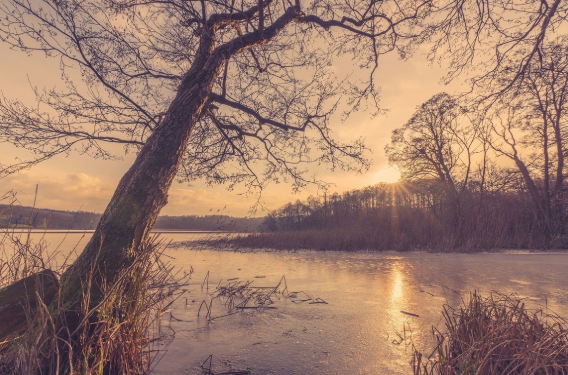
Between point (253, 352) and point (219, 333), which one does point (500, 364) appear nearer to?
point (253, 352)

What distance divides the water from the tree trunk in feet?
1.18

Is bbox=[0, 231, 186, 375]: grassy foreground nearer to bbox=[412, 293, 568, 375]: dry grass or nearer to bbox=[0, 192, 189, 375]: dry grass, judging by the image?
bbox=[0, 192, 189, 375]: dry grass

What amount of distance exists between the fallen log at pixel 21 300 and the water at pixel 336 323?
1.99 ft

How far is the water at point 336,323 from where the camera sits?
184cm

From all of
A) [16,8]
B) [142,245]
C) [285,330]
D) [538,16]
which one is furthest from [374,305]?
[16,8]

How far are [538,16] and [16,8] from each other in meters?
4.69

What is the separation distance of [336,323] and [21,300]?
2191mm

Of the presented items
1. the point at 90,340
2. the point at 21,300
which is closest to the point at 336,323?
the point at 90,340

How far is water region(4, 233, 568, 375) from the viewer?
1838 mm

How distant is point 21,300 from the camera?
5.51ft

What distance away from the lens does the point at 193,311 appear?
10.2 feet

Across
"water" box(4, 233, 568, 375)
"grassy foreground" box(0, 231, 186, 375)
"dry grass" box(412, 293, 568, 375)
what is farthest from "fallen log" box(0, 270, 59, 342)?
"dry grass" box(412, 293, 568, 375)

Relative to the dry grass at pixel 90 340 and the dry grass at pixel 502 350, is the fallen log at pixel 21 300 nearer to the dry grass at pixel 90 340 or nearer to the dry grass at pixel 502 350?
the dry grass at pixel 90 340

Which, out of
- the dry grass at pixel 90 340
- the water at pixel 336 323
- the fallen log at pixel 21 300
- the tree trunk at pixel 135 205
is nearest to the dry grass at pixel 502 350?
the water at pixel 336 323
